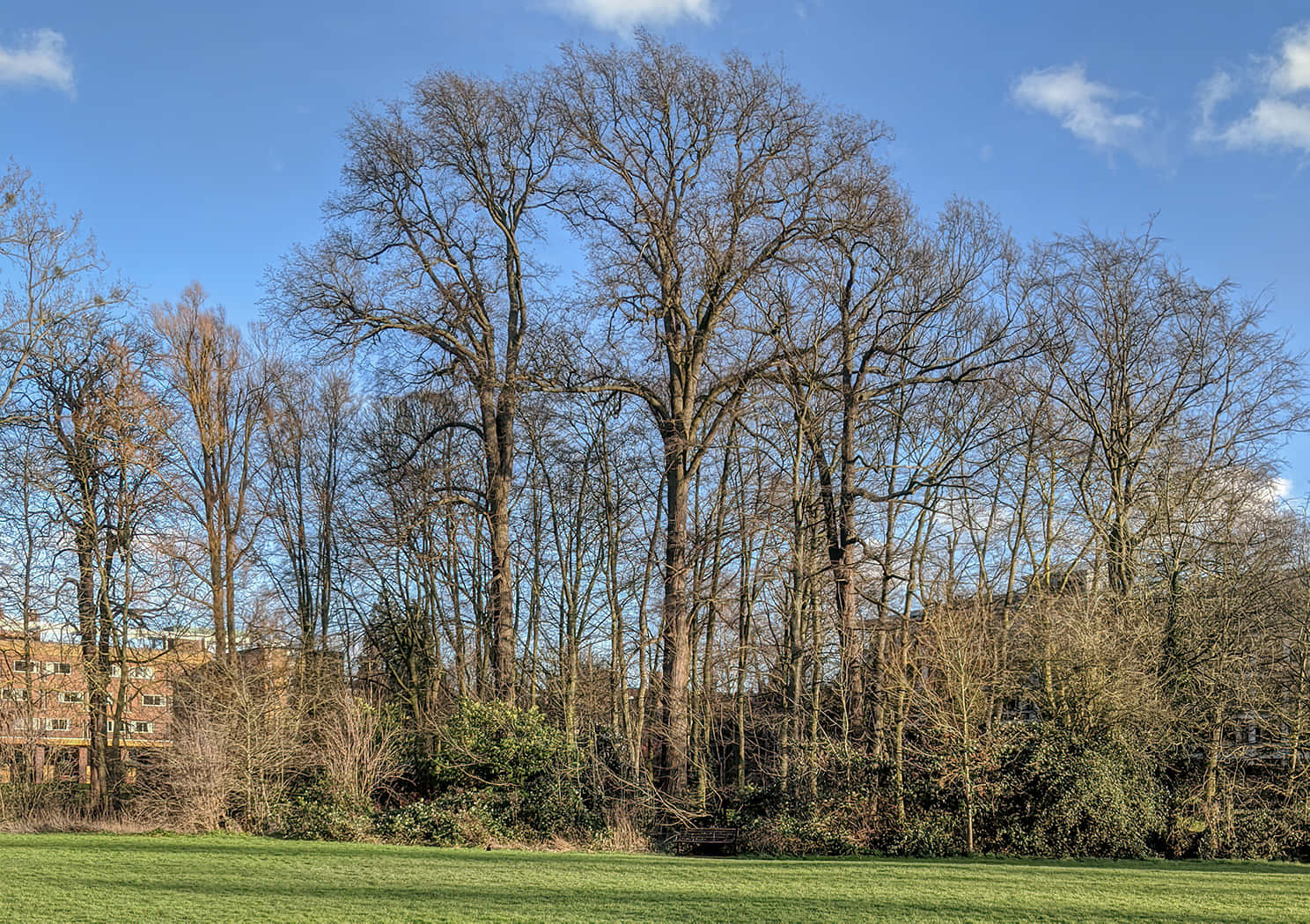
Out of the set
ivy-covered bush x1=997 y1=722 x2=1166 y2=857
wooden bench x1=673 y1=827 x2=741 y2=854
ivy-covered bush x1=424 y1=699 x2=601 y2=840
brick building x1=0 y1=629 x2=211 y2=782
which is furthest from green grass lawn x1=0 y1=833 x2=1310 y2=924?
brick building x1=0 y1=629 x2=211 y2=782

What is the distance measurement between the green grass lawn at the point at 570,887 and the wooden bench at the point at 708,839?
3.22 m

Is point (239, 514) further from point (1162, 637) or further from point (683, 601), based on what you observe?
point (1162, 637)

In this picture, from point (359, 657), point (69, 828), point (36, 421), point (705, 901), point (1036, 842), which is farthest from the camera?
point (359, 657)

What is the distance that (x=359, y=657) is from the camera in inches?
1133

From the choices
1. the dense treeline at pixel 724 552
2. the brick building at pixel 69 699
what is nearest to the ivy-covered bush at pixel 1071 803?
the dense treeline at pixel 724 552

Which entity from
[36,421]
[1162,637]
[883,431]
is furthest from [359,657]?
[1162,637]

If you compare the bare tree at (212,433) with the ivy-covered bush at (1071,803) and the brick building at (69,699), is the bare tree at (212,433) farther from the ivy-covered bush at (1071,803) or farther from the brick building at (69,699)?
the ivy-covered bush at (1071,803)

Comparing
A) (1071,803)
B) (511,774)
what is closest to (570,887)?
(511,774)

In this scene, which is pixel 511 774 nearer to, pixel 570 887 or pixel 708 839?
pixel 708 839

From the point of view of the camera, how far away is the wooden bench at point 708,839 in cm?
2066

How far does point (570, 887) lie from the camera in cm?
1288

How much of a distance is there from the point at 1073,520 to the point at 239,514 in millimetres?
21365

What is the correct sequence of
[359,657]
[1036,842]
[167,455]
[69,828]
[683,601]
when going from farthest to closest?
[359,657] → [167,455] → [683,601] → [69,828] → [1036,842]

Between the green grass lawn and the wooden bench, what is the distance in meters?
3.22
